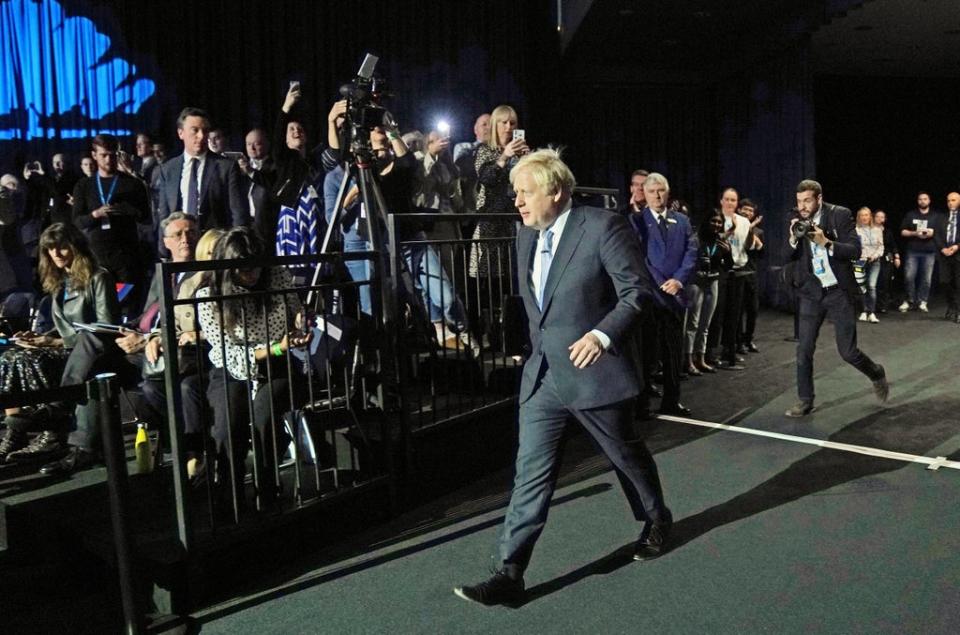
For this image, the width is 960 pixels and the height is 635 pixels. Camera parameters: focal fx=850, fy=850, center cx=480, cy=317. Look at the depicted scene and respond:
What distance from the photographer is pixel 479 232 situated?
215 inches

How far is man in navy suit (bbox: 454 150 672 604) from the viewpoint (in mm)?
2926

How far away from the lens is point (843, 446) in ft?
15.8

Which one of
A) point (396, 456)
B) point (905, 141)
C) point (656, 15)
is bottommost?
point (396, 456)

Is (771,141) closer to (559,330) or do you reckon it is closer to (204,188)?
(204,188)

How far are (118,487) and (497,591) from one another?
4.27ft

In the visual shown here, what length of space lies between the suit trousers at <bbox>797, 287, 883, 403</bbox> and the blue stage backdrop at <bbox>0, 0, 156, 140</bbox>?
656 cm

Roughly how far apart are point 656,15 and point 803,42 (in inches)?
93.7

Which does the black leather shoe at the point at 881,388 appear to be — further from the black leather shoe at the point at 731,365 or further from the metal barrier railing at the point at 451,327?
the metal barrier railing at the point at 451,327

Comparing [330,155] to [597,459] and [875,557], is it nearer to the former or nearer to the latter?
[597,459]

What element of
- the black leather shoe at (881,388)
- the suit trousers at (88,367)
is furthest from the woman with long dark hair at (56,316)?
the black leather shoe at (881,388)

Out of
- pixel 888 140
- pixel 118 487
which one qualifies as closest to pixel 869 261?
pixel 888 140

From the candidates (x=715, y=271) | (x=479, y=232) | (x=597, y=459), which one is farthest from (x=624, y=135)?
(x=597, y=459)

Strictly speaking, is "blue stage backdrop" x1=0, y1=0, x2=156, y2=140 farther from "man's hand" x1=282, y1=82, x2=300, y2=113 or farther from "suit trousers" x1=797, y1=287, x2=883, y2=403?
"suit trousers" x1=797, y1=287, x2=883, y2=403

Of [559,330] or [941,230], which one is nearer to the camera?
[559,330]
